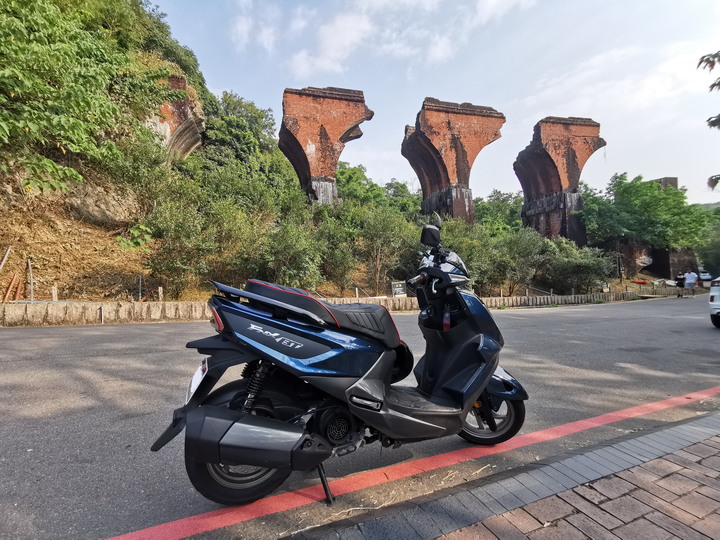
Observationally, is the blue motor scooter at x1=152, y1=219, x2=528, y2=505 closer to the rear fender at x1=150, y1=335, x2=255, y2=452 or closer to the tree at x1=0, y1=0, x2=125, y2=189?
the rear fender at x1=150, y1=335, x2=255, y2=452

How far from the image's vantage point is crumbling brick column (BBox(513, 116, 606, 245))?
75.6ft

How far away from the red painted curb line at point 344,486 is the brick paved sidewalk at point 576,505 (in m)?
0.28

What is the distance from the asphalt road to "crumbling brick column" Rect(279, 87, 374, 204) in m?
13.7

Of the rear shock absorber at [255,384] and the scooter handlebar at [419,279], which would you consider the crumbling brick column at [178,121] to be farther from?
the rear shock absorber at [255,384]

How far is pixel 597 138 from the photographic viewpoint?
23484 mm

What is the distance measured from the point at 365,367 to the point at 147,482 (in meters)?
1.36

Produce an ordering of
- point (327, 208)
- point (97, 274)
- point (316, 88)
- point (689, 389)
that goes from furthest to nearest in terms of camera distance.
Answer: point (316, 88) < point (327, 208) < point (97, 274) < point (689, 389)

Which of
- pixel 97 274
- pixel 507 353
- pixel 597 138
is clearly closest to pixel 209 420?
pixel 507 353

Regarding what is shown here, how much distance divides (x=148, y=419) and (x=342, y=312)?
6.60 ft

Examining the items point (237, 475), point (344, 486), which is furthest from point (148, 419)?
point (344, 486)

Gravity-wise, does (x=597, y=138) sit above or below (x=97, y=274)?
above

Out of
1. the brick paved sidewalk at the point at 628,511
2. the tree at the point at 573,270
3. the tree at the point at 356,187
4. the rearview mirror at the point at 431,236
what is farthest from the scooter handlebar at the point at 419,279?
the tree at the point at 356,187

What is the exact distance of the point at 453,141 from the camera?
21094 mm

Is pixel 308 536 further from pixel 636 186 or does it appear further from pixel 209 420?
pixel 636 186
